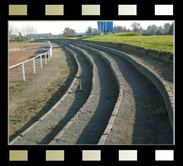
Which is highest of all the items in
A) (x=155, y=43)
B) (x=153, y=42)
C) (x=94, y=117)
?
(x=153, y=42)

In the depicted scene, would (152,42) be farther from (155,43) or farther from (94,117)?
(94,117)

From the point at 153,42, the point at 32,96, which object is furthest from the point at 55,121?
the point at 153,42

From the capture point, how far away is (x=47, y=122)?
28.0 ft

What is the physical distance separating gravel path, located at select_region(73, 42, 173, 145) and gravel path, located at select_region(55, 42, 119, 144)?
24.8 inches

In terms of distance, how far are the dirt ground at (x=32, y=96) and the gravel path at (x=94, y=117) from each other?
7.15 ft

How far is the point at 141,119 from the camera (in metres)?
7.55

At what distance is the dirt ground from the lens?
A: 9.64 meters

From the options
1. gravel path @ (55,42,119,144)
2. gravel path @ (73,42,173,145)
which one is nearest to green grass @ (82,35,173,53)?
gravel path @ (55,42,119,144)

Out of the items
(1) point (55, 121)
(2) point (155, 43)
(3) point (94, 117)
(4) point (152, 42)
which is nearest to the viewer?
(3) point (94, 117)

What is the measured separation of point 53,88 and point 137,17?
1123 cm

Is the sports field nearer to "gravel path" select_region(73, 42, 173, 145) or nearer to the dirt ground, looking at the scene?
"gravel path" select_region(73, 42, 173, 145)

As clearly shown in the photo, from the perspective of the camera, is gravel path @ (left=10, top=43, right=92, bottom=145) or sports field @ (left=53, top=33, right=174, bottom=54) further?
sports field @ (left=53, top=33, right=174, bottom=54)

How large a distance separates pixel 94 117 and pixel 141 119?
1.76m
